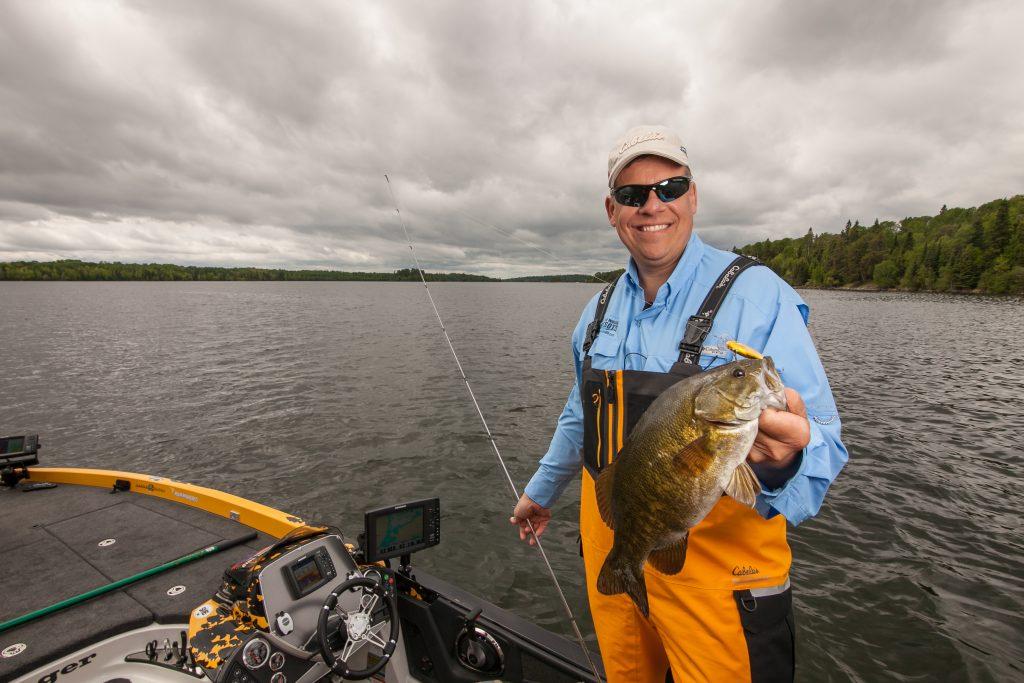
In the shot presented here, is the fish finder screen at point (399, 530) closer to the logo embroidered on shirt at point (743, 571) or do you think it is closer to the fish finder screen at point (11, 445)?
the logo embroidered on shirt at point (743, 571)

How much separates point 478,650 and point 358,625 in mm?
1350

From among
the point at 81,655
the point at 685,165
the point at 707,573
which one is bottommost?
the point at 81,655

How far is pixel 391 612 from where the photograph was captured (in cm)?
357

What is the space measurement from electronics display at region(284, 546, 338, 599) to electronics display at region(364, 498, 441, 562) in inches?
12.0

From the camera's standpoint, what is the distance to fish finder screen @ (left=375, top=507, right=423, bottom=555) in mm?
3748

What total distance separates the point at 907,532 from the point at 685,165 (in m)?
9.25

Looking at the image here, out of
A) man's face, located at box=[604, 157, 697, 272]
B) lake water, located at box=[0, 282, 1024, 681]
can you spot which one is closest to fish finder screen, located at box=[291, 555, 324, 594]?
man's face, located at box=[604, 157, 697, 272]

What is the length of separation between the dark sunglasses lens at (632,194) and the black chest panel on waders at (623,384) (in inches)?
23.5

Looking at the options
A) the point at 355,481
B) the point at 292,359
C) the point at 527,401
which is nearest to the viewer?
the point at 355,481

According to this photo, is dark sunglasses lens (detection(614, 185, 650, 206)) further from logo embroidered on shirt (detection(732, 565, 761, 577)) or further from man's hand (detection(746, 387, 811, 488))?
logo embroidered on shirt (detection(732, 565, 761, 577))

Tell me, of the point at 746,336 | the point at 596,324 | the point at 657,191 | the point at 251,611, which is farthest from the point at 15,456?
the point at 746,336

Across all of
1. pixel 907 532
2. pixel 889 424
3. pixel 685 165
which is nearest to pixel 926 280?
pixel 889 424

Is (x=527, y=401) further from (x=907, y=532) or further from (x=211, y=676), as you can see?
(x=211, y=676)

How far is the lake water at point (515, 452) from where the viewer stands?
641cm
